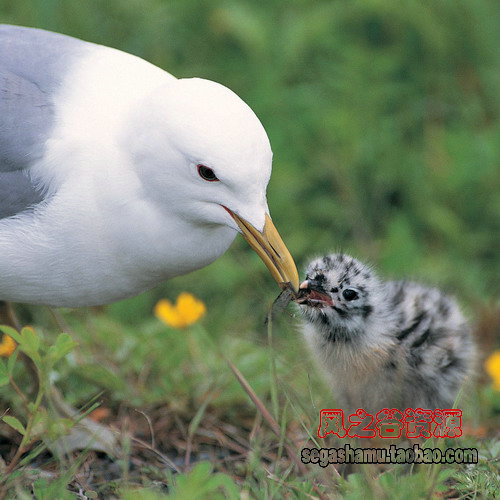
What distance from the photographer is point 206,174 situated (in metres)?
3.20

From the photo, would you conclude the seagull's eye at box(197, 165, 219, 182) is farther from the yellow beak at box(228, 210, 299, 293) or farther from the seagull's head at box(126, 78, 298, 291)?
the yellow beak at box(228, 210, 299, 293)

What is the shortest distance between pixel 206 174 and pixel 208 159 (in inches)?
3.0

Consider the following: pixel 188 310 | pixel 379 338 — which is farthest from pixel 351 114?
pixel 379 338

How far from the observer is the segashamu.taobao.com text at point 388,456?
3365 mm

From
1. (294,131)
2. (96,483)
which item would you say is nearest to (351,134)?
(294,131)

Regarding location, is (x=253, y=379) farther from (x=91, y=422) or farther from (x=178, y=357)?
(x=91, y=422)

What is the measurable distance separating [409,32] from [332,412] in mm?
3263

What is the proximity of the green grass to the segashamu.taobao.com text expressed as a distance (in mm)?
100

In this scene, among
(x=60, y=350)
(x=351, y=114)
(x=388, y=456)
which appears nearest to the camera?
(x=60, y=350)

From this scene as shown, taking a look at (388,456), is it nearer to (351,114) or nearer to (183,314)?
(183,314)

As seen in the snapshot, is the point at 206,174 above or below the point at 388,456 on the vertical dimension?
above

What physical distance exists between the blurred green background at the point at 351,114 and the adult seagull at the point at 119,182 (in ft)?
5.50

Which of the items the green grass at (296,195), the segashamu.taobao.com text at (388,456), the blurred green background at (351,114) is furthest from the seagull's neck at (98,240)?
the blurred green background at (351,114)

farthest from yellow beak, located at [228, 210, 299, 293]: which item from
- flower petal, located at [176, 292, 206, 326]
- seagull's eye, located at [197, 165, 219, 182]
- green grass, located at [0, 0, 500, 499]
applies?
flower petal, located at [176, 292, 206, 326]
